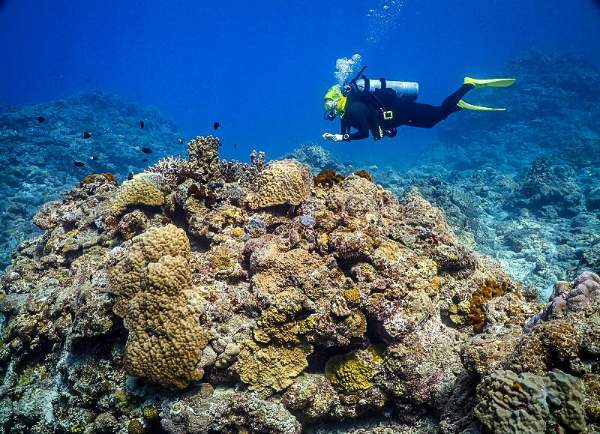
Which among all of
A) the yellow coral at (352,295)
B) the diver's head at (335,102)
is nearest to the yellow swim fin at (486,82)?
the diver's head at (335,102)

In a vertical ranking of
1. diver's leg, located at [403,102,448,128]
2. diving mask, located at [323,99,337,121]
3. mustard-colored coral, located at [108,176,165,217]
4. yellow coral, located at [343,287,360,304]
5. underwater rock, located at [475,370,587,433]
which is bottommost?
underwater rock, located at [475,370,587,433]

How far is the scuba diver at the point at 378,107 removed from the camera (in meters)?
9.24

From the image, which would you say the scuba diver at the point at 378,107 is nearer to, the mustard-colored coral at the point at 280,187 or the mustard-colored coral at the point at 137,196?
the mustard-colored coral at the point at 280,187

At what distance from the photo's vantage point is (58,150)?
2602 centimetres

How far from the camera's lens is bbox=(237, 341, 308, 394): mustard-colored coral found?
4.68 meters

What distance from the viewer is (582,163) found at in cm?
2184

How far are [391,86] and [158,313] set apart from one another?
9085mm

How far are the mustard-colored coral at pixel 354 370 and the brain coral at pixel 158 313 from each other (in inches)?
71.1

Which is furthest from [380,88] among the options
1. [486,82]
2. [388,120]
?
[486,82]

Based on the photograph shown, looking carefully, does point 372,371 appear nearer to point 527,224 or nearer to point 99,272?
point 99,272

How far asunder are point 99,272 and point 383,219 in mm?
4700

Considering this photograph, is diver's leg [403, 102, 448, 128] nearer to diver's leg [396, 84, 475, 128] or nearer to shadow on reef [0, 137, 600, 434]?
diver's leg [396, 84, 475, 128]

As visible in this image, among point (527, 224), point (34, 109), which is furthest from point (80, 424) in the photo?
point (34, 109)

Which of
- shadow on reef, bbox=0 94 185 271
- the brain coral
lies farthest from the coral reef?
shadow on reef, bbox=0 94 185 271
